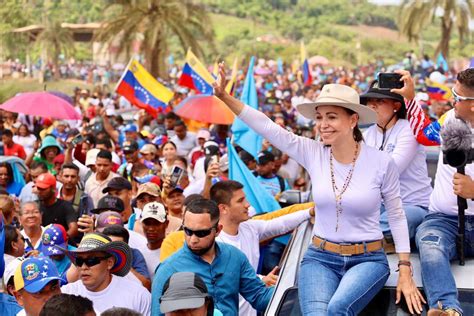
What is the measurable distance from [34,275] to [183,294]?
4.81 ft

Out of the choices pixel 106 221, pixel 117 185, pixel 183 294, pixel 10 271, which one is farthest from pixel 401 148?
pixel 117 185

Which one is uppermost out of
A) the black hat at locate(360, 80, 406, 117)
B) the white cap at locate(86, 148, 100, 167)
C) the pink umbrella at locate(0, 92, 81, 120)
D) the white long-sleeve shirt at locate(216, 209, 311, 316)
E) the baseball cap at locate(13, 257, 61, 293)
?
the black hat at locate(360, 80, 406, 117)

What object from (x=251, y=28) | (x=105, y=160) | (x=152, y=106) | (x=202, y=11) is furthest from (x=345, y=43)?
(x=105, y=160)

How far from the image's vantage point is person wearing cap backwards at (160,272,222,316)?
3861 mm

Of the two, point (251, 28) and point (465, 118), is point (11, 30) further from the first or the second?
point (251, 28)

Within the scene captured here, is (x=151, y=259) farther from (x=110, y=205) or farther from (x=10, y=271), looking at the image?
(x=10, y=271)

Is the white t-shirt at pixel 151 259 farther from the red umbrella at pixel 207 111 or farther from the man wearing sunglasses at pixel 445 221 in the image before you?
the red umbrella at pixel 207 111

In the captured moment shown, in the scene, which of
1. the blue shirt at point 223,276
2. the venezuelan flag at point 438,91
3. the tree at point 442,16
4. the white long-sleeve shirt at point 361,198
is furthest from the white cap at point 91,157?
the tree at point 442,16

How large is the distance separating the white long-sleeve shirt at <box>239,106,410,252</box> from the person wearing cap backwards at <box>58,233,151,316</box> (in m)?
1.24

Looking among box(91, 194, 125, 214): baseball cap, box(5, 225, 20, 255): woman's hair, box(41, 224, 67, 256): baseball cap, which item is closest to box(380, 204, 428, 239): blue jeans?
box(41, 224, 67, 256): baseball cap

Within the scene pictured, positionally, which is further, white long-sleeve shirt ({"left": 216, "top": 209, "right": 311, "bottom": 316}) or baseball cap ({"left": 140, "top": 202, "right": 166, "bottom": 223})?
baseball cap ({"left": 140, "top": 202, "right": 166, "bottom": 223})

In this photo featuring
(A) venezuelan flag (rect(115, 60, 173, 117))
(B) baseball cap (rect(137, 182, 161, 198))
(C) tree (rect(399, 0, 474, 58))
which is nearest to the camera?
(B) baseball cap (rect(137, 182, 161, 198))

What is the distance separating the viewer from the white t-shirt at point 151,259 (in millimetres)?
6812

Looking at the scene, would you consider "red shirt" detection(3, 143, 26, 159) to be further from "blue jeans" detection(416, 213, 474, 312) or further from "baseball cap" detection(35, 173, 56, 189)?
"blue jeans" detection(416, 213, 474, 312)
